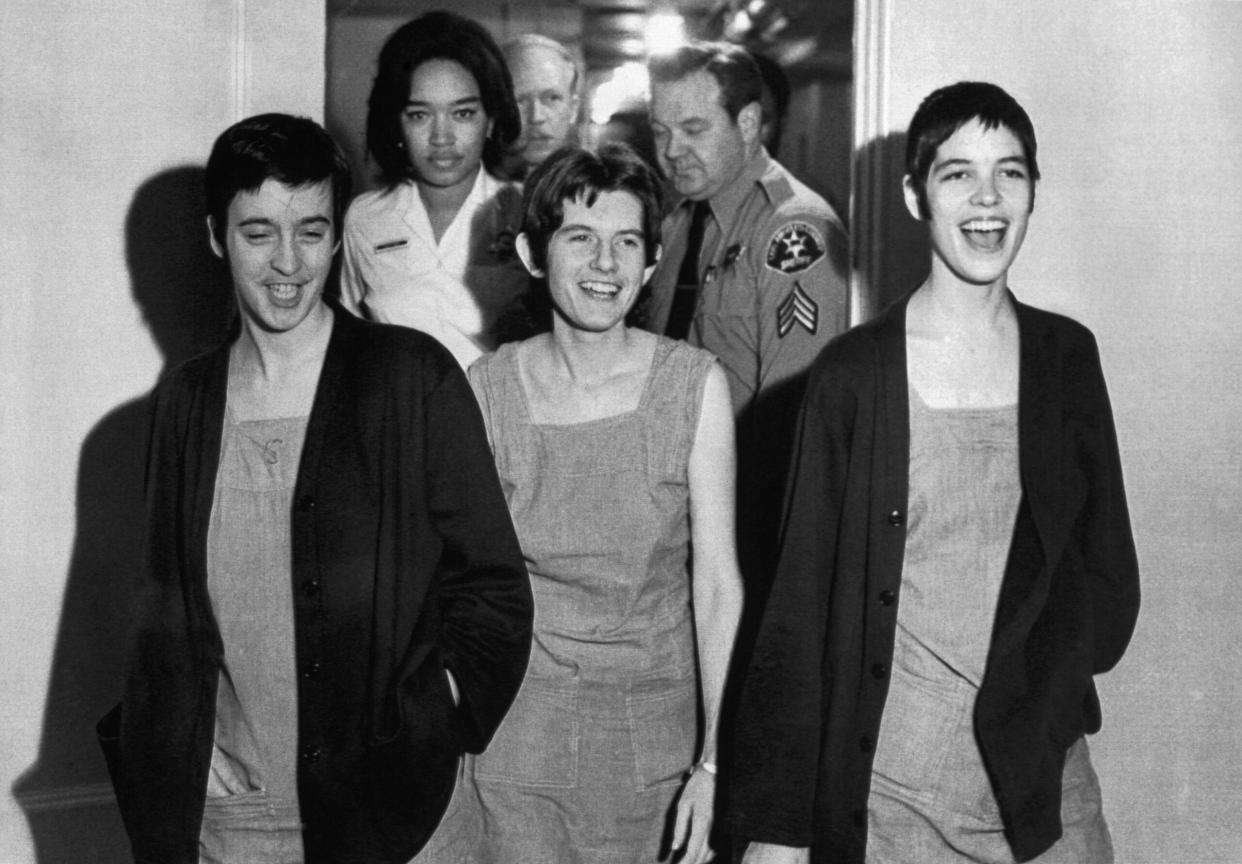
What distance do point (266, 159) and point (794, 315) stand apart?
1.09 m

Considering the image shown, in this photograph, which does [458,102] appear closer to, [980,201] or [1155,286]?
[980,201]

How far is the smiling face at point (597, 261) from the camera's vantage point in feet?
7.11

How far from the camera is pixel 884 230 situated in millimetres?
2922

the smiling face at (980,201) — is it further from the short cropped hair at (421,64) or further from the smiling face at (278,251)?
the short cropped hair at (421,64)

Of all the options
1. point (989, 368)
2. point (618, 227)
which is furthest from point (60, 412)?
point (989, 368)

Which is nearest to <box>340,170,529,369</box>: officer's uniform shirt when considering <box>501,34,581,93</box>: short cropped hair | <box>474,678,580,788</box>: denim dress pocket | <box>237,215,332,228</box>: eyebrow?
<box>501,34,581,93</box>: short cropped hair

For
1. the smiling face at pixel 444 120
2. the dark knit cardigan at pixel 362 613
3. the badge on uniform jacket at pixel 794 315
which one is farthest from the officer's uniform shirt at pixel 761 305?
the dark knit cardigan at pixel 362 613

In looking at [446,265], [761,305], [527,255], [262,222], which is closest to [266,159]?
[262,222]

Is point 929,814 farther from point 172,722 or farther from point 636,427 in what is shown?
point 172,722

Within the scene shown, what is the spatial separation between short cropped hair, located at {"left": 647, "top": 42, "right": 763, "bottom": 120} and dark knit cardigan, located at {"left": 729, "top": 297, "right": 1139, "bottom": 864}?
102 centimetres

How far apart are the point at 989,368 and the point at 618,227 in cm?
61

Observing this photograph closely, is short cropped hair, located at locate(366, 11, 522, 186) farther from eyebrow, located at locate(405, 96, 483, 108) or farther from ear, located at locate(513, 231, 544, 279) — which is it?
ear, located at locate(513, 231, 544, 279)

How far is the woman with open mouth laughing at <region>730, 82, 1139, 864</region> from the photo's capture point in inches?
76.0

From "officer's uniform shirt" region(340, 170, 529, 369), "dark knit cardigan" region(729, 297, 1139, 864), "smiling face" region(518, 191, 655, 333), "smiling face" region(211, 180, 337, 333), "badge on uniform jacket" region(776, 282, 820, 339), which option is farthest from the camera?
"officer's uniform shirt" region(340, 170, 529, 369)
